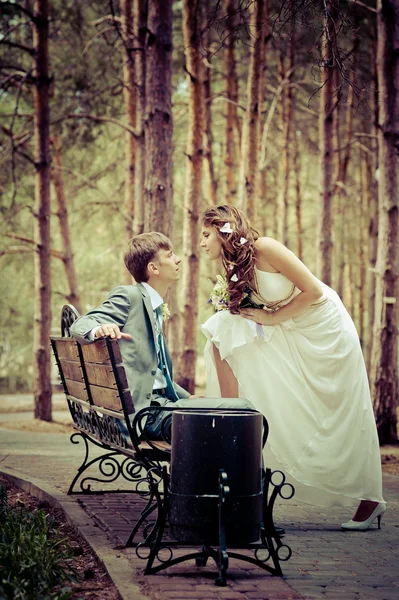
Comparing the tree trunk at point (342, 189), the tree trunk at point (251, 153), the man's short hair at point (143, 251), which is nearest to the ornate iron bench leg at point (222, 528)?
the man's short hair at point (143, 251)

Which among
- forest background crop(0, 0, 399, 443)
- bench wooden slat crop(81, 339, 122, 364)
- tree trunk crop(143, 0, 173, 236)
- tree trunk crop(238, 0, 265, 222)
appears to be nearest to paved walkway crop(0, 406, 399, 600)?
bench wooden slat crop(81, 339, 122, 364)

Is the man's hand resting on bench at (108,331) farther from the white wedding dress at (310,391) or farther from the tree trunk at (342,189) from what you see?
the tree trunk at (342,189)

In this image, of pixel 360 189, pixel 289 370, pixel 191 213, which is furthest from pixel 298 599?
pixel 360 189

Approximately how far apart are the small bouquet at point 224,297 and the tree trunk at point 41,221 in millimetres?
8669

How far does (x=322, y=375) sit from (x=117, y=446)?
1435mm

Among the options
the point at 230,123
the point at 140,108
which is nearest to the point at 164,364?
the point at 140,108

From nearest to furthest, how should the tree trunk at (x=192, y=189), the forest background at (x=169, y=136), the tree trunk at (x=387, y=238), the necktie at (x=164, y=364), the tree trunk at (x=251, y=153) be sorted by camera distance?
the necktie at (x=164, y=364), the forest background at (x=169, y=136), the tree trunk at (x=387, y=238), the tree trunk at (x=192, y=189), the tree trunk at (x=251, y=153)

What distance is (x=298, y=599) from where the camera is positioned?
4023 mm

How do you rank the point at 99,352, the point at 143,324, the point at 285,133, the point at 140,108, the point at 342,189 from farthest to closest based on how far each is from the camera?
1. the point at 342,189
2. the point at 285,133
3. the point at 140,108
4. the point at 143,324
5. the point at 99,352

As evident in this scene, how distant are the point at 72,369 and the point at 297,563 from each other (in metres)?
2.33

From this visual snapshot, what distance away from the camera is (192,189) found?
16.0m

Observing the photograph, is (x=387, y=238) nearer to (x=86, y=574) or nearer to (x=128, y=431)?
(x=128, y=431)

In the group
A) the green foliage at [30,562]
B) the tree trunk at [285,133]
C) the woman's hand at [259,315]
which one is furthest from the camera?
the tree trunk at [285,133]

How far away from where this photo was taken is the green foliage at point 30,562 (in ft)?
12.4
